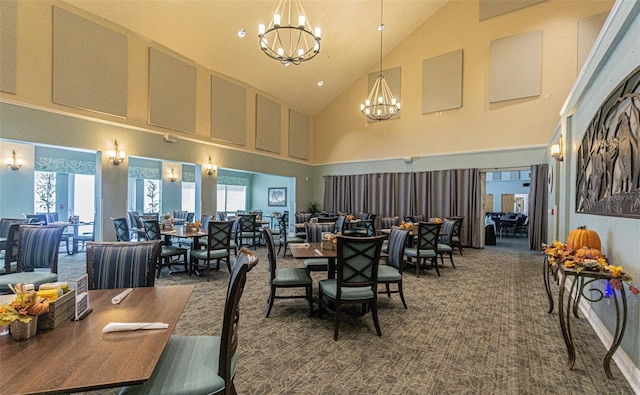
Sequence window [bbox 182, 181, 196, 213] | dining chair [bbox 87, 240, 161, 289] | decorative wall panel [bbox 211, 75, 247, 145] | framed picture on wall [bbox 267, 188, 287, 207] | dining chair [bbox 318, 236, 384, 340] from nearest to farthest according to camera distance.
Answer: dining chair [bbox 87, 240, 161, 289] < dining chair [bbox 318, 236, 384, 340] < decorative wall panel [bbox 211, 75, 247, 145] < window [bbox 182, 181, 196, 213] < framed picture on wall [bbox 267, 188, 287, 207]

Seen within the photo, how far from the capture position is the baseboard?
83.1 inches

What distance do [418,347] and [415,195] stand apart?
7335mm

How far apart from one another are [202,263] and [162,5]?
17.3ft

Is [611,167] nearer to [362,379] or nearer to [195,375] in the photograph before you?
[362,379]

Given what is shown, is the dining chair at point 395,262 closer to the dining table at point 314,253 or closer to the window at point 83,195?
the dining table at point 314,253

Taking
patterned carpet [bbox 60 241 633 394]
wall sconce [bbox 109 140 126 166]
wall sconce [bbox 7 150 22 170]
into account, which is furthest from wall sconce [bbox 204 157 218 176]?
patterned carpet [bbox 60 241 633 394]

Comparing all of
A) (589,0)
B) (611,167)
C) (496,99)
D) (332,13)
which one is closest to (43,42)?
(332,13)

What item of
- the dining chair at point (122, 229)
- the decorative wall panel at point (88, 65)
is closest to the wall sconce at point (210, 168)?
the decorative wall panel at point (88, 65)

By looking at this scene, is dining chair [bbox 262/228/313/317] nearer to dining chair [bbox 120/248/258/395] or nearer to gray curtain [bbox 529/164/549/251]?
dining chair [bbox 120/248/258/395]

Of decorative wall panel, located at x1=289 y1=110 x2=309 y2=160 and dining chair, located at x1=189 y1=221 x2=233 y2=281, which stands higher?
decorative wall panel, located at x1=289 y1=110 x2=309 y2=160

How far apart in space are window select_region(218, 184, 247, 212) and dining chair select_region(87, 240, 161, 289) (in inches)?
451

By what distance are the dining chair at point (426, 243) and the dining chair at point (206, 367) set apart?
4143mm

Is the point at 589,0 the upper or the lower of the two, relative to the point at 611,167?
upper

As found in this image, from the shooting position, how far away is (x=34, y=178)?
776 centimetres
